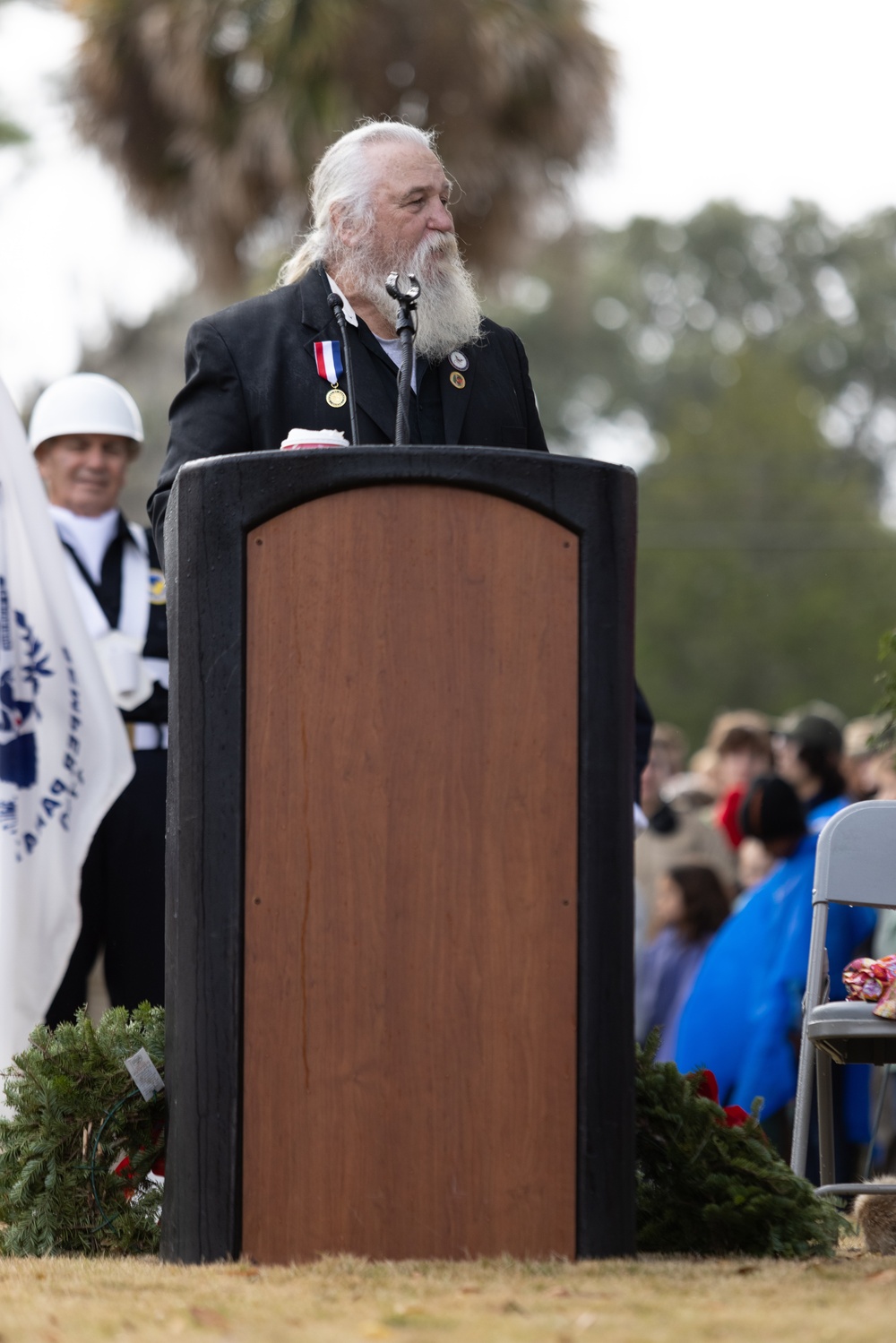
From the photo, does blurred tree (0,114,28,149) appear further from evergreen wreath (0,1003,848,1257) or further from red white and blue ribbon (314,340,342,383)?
evergreen wreath (0,1003,848,1257)

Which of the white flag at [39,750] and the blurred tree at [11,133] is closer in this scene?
the white flag at [39,750]

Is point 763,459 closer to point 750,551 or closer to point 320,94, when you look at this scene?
point 750,551

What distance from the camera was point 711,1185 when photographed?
3.64 meters

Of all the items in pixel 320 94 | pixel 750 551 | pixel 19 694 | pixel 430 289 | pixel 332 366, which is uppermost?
pixel 320 94

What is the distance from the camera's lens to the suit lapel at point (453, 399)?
13.3ft

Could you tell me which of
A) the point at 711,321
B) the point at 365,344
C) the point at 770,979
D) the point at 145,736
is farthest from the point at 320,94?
the point at 711,321

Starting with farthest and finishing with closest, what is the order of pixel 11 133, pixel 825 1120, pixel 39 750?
pixel 11 133 < pixel 39 750 < pixel 825 1120

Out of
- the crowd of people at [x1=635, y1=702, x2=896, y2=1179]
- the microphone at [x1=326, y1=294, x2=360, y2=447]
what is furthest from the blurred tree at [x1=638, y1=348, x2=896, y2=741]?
the microphone at [x1=326, y1=294, x2=360, y2=447]

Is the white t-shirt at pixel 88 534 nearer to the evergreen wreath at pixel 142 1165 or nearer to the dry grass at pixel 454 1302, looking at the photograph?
the evergreen wreath at pixel 142 1165

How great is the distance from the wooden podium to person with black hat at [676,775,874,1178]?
143 inches

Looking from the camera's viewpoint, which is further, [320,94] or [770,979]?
[320,94]

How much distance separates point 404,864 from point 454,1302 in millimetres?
741

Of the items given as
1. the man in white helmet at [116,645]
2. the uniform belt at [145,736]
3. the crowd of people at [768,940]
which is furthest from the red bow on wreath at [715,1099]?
the uniform belt at [145,736]

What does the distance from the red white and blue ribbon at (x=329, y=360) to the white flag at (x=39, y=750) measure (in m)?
1.53
